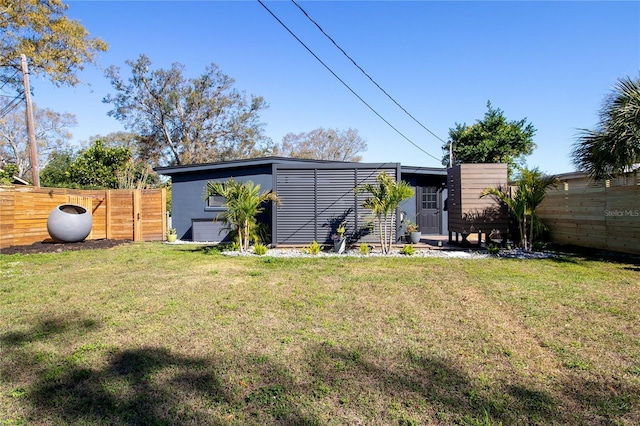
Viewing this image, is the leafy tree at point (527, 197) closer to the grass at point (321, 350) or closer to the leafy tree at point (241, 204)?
the grass at point (321, 350)

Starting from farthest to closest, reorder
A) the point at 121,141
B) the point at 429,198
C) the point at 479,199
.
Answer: the point at 121,141, the point at 429,198, the point at 479,199

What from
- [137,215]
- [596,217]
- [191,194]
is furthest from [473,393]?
[137,215]

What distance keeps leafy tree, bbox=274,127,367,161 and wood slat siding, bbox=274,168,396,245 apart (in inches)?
1004

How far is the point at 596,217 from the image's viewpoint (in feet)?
27.1

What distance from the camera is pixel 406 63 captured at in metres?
11.0

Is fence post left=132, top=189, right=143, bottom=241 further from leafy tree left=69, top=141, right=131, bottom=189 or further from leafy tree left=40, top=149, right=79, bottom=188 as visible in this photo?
leafy tree left=40, top=149, right=79, bottom=188

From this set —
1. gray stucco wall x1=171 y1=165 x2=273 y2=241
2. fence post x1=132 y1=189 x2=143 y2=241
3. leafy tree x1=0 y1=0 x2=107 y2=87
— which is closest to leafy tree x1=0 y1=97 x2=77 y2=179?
leafy tree x1=0 y1=0 x2=107 y2=87

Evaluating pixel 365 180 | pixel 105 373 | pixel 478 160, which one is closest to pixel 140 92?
pixel 365 180

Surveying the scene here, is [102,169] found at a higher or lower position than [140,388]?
higher

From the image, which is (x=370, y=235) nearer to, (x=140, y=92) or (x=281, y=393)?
(x=281, y=393)

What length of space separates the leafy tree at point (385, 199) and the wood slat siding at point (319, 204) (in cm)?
38

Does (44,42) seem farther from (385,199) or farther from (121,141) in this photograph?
(121,141)

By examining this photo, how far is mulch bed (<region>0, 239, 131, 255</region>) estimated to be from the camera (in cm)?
874

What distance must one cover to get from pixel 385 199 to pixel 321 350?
564cm
